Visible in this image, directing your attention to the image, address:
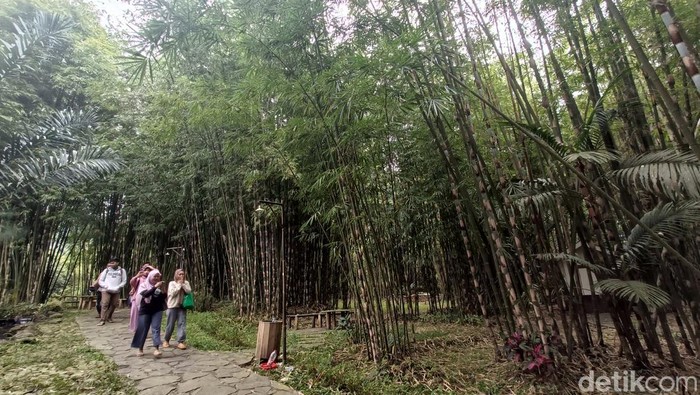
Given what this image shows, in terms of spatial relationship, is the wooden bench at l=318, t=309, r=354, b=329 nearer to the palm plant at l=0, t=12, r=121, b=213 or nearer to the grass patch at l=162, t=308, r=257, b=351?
the grass patch at l=162, t=308, r=257, b=351

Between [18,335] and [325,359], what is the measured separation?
4.70 metres

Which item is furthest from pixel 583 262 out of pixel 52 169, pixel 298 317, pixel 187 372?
pixel 52 169

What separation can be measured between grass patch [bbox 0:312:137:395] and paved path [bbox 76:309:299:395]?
0.46 ft

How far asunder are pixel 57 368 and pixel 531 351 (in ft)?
13.5

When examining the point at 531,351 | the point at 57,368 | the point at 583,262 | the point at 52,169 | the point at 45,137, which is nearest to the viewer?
the point at 583,262

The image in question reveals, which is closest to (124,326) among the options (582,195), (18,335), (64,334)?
(64,334)

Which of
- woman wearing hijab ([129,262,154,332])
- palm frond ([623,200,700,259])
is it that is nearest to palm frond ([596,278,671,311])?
palm frond ([623,200,700,259])

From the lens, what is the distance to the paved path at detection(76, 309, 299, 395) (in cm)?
268

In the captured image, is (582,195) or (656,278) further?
(656,278)

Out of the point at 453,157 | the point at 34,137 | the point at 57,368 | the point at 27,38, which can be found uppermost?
the point at 27,38

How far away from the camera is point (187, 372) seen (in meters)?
3.09

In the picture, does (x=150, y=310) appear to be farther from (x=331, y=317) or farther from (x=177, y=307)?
(x=331, y=317)

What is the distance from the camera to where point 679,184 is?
164cm

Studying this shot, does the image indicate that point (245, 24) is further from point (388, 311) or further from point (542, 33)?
point (388, 311)
